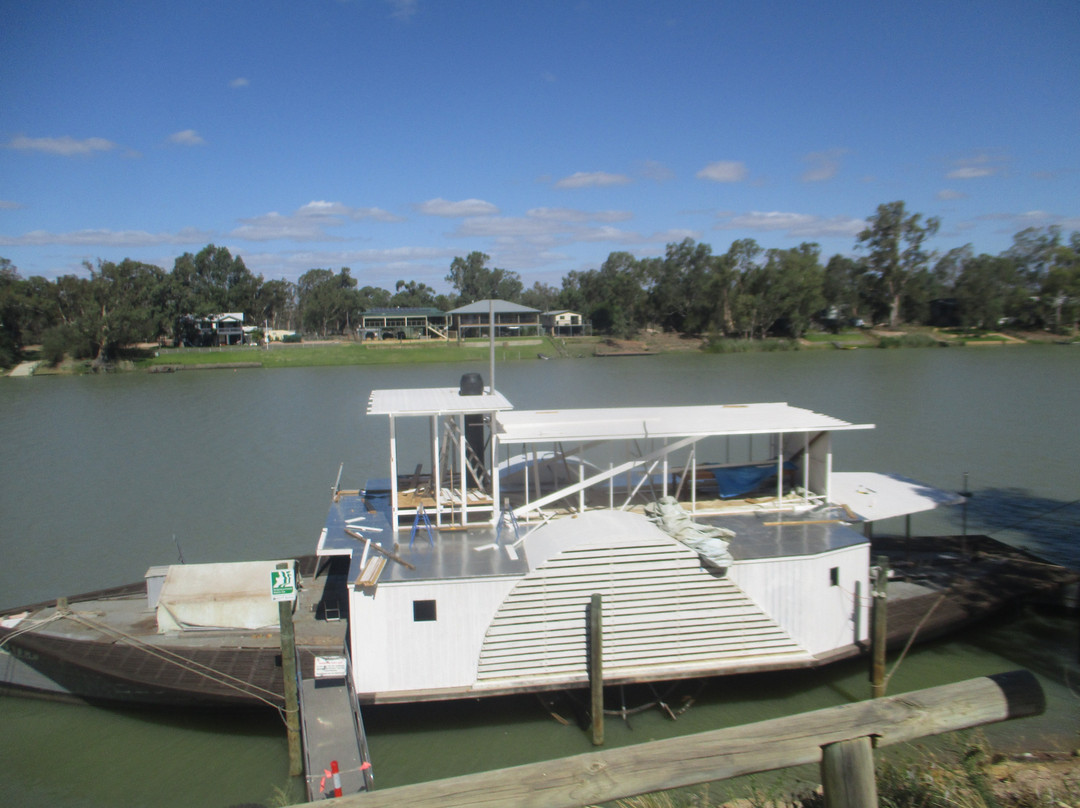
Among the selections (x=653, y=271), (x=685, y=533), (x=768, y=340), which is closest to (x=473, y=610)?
(x=685, y=533)

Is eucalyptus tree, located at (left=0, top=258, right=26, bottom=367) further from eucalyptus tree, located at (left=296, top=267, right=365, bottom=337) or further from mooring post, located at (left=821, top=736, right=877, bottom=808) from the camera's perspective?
mooring post, located at (left=821, top=736, right=877, bottom=808)

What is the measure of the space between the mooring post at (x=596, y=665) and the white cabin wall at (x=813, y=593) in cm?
194

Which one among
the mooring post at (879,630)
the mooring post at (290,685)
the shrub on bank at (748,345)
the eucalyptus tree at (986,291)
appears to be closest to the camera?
the mooring post at (290,685)

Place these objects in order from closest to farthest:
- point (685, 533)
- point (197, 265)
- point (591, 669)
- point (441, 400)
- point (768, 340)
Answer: point (591, 669) < point (685, 533) < point (441, 400) < point (768, 340) < point (197, 265)

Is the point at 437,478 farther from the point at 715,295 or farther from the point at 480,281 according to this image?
the point at 480,281

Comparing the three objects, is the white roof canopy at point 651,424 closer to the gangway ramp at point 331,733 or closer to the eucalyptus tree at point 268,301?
the gangway ramp at point 331,733

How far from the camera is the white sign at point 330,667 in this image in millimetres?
9656

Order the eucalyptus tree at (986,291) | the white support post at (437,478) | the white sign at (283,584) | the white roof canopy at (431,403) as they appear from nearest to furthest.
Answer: the white sign at (283,584), the white roof canopy at (431,403), the white support post at (437,478), the eucalyptus tree at (986,291)

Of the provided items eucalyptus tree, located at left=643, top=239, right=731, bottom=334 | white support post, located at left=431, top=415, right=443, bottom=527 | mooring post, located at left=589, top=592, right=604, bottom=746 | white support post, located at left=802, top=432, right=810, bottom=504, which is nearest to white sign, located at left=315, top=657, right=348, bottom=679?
white support post, located at left=431, top=415, right=443, bottom=527

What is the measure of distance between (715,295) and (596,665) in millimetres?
76892

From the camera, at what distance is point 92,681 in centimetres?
Result: 1072

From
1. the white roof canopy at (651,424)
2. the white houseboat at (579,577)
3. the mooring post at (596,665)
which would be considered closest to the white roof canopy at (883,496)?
the white houseboat at (579,577)

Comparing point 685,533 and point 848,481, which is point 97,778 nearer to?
point 685,533

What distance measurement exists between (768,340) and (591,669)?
72846mm
